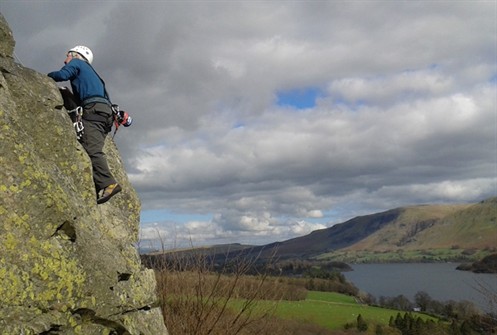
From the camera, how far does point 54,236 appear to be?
670 centimetres

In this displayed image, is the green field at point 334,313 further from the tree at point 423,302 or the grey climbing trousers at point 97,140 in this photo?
the grey climbing trousers at point 97,140

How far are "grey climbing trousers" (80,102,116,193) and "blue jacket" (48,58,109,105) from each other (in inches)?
11.2

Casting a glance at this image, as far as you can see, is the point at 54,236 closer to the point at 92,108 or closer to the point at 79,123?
the point at 79,123

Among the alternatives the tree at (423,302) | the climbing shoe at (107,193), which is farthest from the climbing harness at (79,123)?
the tree at (423,302)

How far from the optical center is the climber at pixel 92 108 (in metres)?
9.12

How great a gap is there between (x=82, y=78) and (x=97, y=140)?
1.40m

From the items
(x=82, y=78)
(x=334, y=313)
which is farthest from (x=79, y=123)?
(x=334, y=313)

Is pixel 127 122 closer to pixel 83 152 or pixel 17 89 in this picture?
pixel 83 152

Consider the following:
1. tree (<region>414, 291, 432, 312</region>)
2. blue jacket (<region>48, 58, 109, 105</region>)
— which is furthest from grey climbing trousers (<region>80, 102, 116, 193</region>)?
tree (<region>414, 291, 432, 312</region>)

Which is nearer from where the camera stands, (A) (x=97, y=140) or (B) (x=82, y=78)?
(A) (x=97, y=140)

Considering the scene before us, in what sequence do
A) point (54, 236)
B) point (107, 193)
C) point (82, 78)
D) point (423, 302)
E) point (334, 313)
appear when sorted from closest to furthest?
1. point (54, 236)
2. point (107, 193)
3. point (82, 78)
4. point (334, 313)
5. point (423, 302)

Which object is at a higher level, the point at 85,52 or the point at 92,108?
the point at 85,52

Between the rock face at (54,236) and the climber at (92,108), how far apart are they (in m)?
0.33

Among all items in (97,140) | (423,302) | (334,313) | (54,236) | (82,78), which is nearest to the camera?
(54,236)
